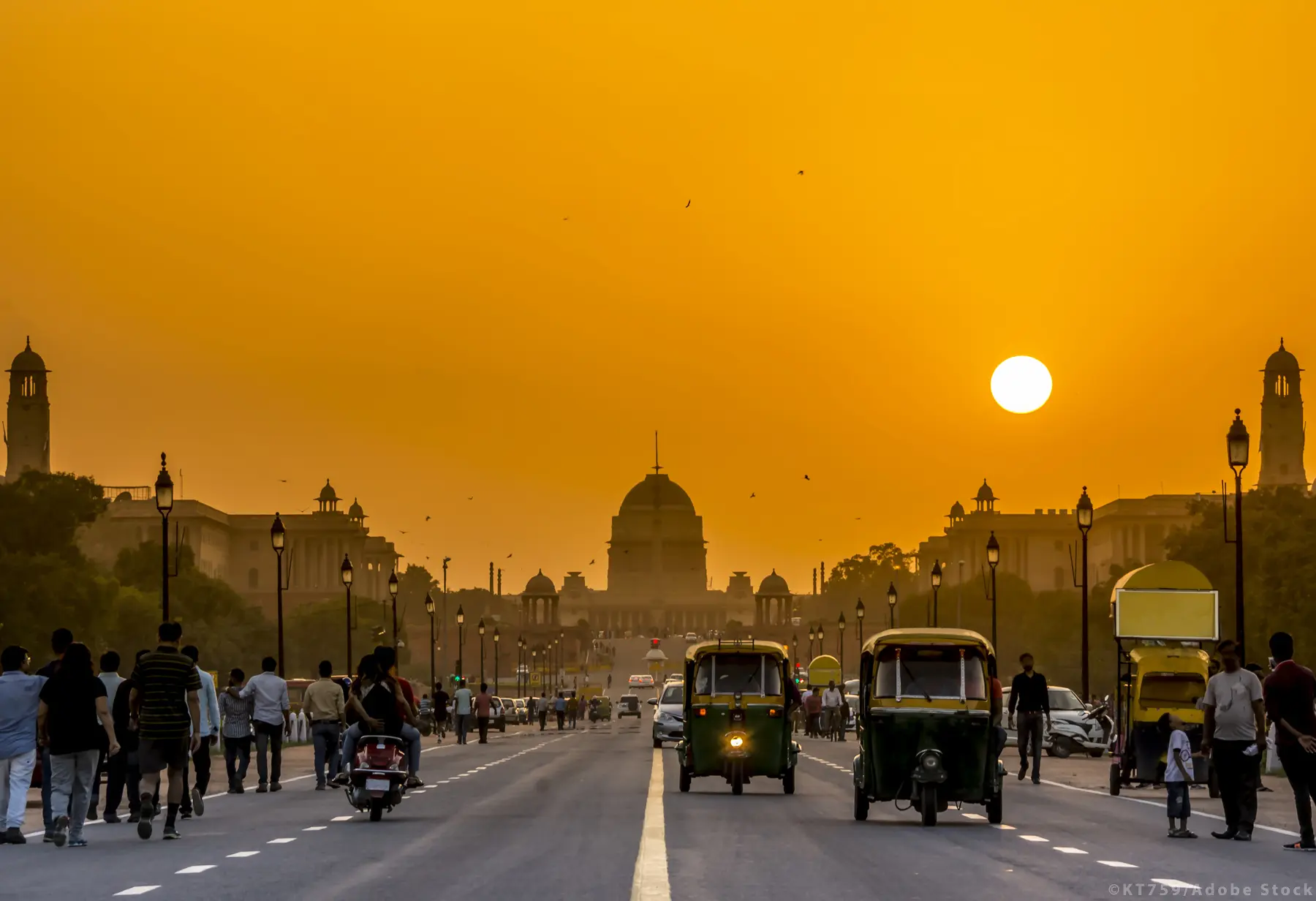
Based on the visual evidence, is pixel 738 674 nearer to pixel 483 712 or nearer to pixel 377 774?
pixel 377 774

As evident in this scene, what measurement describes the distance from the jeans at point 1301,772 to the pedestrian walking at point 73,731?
1110cm

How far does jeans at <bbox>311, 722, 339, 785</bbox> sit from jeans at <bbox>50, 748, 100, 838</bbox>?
9975mm

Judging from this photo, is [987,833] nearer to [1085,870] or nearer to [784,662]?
[1085,870]

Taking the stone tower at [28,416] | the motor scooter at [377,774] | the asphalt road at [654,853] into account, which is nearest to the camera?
the asphalt road at [654,853]

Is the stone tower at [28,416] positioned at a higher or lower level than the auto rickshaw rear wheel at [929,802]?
higher

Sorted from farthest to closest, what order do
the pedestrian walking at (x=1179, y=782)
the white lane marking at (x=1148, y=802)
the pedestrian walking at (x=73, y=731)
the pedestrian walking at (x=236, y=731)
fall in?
the pedestrian walking at (x=236, y=731), the white lane marking at (x=1148, y=802), the pedestrian walking at (x=1179, y=782), the pedestrian walking at (x=73, y=731)

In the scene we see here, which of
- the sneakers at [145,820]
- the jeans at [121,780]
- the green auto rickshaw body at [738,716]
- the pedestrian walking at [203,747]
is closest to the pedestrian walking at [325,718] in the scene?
the pedestrian walking at [203,747]

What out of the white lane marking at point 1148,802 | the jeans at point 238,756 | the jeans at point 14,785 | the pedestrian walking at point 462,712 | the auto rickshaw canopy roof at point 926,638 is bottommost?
the pedestrian walking at point 462,712

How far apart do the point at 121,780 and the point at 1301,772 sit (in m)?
13.0

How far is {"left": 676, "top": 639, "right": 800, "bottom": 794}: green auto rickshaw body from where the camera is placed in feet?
97.3

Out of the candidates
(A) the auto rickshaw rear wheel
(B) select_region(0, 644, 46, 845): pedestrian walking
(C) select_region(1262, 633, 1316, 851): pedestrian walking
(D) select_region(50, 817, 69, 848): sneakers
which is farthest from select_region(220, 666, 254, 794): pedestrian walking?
(C) select_region(1262, 633, 1316, 851): pedestrian walking

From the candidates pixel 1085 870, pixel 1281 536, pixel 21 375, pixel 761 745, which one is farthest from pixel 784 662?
pixel 21 375

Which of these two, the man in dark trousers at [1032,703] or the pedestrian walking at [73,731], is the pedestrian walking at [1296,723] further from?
the man in dark trousers at [1032,703]

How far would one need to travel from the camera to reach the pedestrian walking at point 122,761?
24.8 metres
